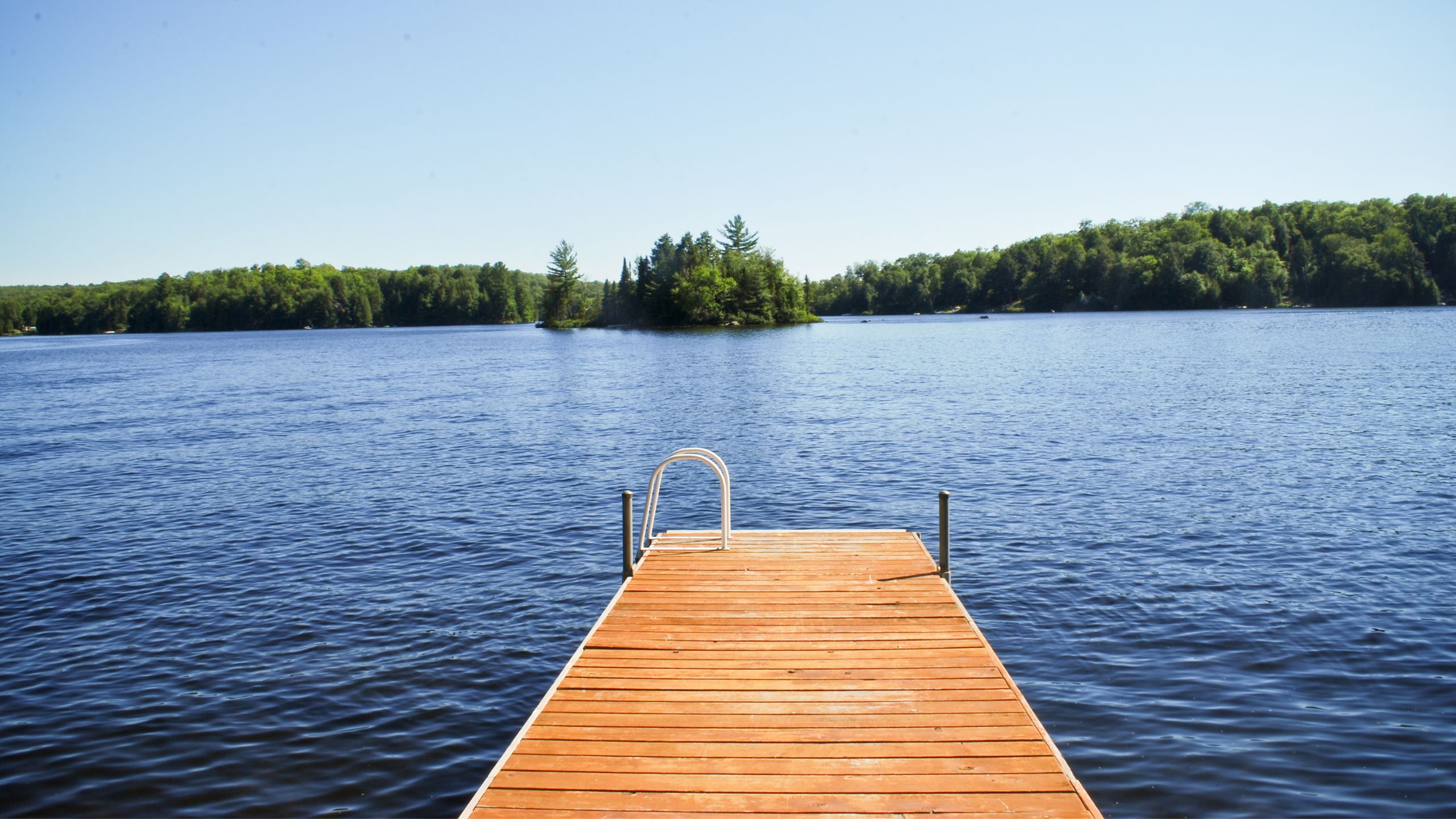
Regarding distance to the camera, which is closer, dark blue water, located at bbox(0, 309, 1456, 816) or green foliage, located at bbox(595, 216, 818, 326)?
dark blue water, located at bbox(0, 309, 1456, 816)

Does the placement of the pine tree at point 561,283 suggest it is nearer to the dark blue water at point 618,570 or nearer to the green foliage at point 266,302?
the green foliage at point 266,302

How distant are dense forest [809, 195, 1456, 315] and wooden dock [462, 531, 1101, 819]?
15241 cm

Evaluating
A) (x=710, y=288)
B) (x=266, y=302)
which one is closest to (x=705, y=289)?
(x=710, y=288)

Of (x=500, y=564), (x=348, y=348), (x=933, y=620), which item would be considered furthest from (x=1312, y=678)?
(x=348, y=348)

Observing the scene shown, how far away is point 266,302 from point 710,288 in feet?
334

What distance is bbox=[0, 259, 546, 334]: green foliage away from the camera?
16588 centimetres

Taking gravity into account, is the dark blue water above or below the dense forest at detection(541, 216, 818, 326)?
below

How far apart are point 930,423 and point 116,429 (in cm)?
2689

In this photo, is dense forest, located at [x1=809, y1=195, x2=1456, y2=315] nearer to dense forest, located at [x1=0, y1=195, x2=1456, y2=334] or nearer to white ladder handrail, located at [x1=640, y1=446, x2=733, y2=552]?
dense forest, located at [x1=0, y1=195, x2=1456, y2=334]

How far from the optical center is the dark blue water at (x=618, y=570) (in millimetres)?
7641

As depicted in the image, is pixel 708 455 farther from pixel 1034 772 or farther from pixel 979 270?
pixel 979 270

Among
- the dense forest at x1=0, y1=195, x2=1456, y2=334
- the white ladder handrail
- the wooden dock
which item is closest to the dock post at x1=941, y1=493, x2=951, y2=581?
the wooden dock

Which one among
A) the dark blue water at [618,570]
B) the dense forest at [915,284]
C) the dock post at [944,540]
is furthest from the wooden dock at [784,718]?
the dense forest at [915,284]

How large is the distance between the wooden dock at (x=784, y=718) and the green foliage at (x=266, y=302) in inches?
→ 7371
